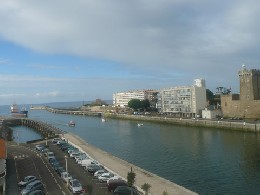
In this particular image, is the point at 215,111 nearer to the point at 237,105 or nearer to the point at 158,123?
the point at 237,105

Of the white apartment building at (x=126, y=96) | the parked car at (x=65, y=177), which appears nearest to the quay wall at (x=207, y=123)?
the parked car at (x=65, y=177)

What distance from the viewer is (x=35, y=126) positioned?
10644 centimetres

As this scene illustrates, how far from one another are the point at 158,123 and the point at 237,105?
21369 mm

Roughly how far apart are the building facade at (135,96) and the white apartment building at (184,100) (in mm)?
34645

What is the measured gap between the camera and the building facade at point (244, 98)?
291 feet

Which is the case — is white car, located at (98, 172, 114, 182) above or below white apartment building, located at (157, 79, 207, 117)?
below

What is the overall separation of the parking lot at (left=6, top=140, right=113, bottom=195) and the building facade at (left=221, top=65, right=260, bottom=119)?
5417 cm

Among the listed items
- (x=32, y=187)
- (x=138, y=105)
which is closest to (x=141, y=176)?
(x=32, y=187)

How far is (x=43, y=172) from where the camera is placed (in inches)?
1391

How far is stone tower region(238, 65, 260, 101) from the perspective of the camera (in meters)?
91.7

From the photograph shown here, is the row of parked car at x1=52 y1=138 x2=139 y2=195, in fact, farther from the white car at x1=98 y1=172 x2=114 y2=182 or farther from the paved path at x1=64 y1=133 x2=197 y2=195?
the paved path at x1=64 y1=133 x2=197 y2=195

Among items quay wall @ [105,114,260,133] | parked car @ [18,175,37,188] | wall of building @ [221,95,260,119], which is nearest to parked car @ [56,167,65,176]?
parked car @ [18,175,37,188]

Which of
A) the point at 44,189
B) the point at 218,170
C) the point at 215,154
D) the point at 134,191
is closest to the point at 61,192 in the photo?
the point at 44,189

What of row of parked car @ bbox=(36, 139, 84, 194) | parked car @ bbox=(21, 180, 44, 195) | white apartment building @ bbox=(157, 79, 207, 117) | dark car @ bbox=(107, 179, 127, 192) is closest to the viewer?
parked car @ bbox=(21, 180, 44, 195)
